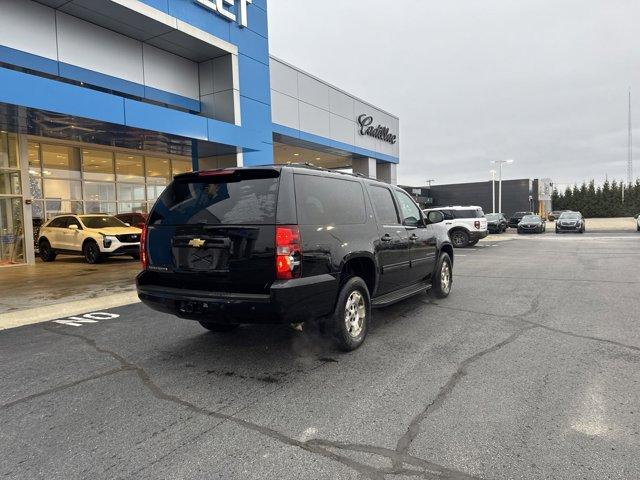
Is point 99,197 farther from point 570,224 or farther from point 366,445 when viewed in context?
point 570,224

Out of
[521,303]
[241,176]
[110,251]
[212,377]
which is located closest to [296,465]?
[212,377]

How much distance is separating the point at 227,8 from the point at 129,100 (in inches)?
224

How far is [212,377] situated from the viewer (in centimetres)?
412

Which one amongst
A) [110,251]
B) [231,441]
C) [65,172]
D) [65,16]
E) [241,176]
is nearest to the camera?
[231,441]

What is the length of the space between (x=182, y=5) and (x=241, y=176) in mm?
10604

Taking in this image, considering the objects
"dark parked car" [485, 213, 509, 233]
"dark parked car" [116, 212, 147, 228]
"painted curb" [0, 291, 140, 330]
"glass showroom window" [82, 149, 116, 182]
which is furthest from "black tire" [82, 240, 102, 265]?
"dark parked car" [485, 213, 509, 233]

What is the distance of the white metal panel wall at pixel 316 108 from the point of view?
1823cm

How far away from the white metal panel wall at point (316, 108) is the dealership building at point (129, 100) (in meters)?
0.08

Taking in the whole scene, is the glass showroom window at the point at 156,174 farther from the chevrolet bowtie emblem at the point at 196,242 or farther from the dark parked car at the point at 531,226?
the dark parked car at the point at 531,226

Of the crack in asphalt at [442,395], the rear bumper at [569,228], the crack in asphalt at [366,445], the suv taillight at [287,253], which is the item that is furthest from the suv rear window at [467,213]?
the suv taillight at [287,253]

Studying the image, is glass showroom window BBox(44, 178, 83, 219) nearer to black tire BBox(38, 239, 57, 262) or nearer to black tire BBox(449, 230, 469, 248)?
black tire BBox(38, 239, 57, 262)

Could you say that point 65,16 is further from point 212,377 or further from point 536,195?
point 536,195

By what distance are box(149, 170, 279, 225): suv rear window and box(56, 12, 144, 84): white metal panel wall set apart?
915 centimetres

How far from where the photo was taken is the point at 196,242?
4.21 metres
